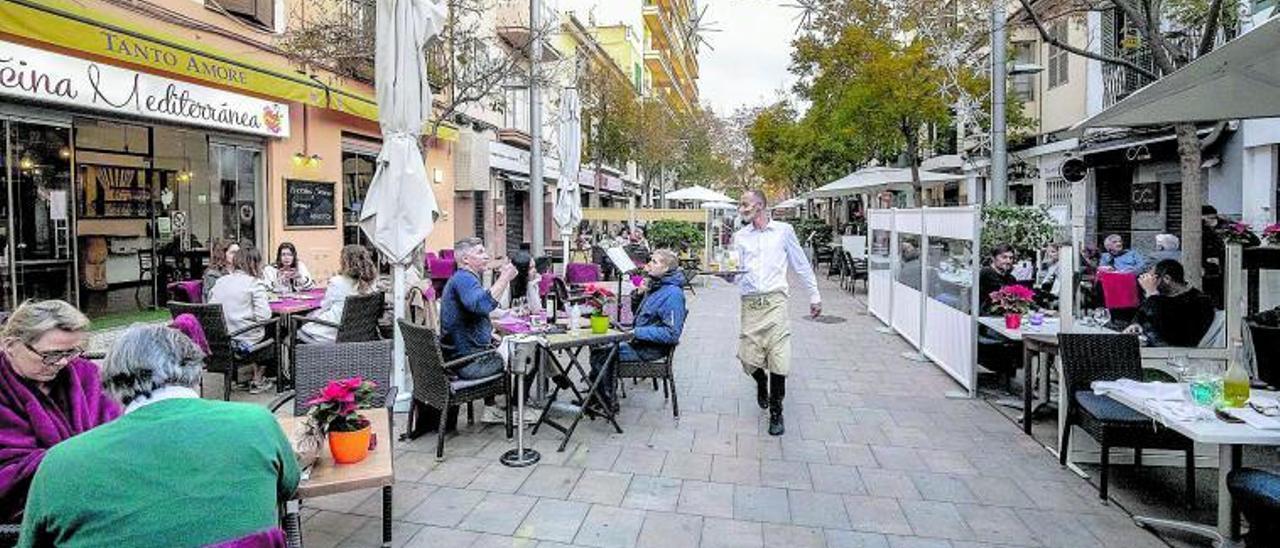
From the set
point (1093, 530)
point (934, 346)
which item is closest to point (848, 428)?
point (1093, 530)

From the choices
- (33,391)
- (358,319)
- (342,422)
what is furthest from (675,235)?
(33,391)

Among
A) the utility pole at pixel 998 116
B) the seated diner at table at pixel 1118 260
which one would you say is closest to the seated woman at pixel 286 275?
the utility pole at pixel 998 116

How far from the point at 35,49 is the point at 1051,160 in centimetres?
1944

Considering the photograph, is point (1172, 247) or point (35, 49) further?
point (1172, 247)

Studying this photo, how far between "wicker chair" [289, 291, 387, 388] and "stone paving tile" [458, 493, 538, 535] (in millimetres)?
2586

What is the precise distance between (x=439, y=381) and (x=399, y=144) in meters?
2.25

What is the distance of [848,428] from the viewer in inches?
235

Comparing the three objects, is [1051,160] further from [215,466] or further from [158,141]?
[215,466]

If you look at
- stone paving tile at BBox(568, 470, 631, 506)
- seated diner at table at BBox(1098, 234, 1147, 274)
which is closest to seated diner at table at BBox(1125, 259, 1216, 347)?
stone paving tile at BBox(568, 470, 631, 506)

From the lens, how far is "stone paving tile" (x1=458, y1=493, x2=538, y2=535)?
3914 millimetres

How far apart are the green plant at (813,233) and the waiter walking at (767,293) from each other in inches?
768

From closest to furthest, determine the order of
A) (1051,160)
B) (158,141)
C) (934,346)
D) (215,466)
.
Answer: (215,466) < (934,346) < (158,141) < (1051,160)

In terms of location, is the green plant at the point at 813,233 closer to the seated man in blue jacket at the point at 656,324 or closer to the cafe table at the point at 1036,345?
the cafe table at the point at 1036,345

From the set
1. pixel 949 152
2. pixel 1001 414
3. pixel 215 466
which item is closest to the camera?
pixel 215 466
